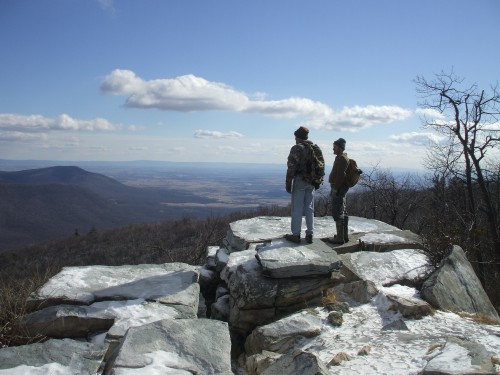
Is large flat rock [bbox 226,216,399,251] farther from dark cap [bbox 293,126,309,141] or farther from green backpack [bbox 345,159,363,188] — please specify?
dark cap [bbox 293,126,309,141]

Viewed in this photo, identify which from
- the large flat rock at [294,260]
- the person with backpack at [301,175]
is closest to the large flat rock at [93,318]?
the large flat rock at [294,260]

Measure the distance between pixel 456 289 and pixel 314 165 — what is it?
3708 mm

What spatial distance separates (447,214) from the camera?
19.8 metres

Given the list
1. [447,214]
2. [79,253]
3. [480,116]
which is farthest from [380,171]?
[79,253]

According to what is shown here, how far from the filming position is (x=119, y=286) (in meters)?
6.89

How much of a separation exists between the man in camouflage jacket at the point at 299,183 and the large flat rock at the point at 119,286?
2.43m

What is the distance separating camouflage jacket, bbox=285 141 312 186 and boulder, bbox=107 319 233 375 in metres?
3.37

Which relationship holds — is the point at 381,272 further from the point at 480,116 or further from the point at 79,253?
the point at 79,253

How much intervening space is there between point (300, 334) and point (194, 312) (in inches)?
72.7

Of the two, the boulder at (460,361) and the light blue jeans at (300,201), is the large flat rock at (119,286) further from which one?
the boulder at (460,361)

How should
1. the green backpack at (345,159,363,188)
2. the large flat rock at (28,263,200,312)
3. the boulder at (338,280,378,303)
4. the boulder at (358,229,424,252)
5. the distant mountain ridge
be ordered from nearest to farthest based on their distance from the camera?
1. the large flat rock at (28,263,200,312)
2. the boulder at (338,280,378,303)
3. the green backpack at (345,159,363,188)
4. the boulder at (358,229,424,252)
5. the distant mountain ridge

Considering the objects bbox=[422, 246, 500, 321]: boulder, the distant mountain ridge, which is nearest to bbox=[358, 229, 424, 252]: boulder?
bbox=[422, 246, 500, 321]: boulder

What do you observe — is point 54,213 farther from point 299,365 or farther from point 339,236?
point 299,365

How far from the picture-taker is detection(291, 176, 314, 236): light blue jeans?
25.3 feet
